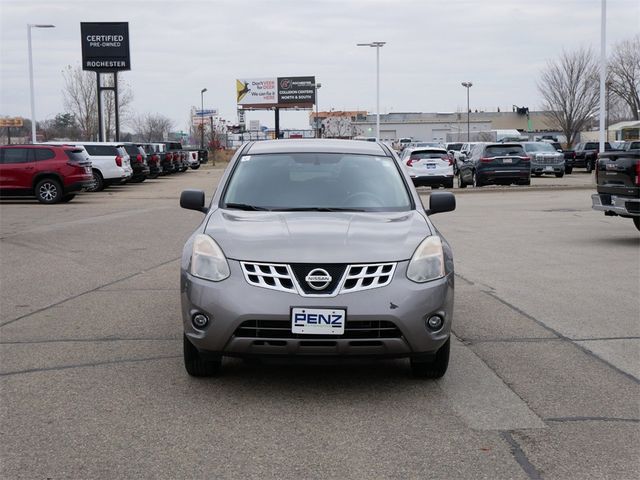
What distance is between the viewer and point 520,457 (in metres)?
4.38

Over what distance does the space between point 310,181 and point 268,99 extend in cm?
9288

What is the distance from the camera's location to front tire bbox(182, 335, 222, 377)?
18.9ft

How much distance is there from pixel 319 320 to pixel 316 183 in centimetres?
183

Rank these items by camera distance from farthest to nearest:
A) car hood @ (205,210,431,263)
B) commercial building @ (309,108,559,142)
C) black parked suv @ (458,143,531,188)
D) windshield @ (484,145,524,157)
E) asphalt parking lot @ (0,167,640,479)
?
1. commercial building @ (309,108,559,142)
2. windshield @ (484,145,524,157)
3. black parked suv @ (458,143,531,188)
4. car hood @ (205,210,431,263)
5. asphalt parking lot @ (0,167,640,479)

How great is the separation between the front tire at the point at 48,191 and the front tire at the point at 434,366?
837 inches

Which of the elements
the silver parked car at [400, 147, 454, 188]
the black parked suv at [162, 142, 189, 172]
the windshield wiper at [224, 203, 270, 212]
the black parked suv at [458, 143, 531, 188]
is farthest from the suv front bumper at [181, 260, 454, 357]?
the black parked suv at [162, 142, 189, 172]

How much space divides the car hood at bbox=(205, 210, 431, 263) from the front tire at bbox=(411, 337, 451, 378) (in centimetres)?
80

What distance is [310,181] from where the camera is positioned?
671 cm

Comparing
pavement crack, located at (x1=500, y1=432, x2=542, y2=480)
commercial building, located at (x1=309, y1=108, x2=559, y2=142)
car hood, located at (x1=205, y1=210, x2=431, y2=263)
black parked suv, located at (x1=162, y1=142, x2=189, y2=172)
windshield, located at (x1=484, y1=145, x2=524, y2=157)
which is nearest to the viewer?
pavement crack, located at (x1=500, y1=432, x2=542, y2=480)

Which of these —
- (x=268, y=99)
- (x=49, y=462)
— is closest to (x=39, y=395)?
(x=49, y=462)

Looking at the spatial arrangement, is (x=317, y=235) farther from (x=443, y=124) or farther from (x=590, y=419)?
(x=443, y=124)

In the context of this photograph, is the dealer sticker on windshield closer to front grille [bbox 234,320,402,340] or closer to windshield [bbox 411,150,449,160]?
front grille [bbox 234,320,402,340]

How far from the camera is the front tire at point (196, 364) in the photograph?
18.9 feet

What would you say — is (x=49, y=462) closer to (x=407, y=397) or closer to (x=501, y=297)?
(x=407, y=397)
